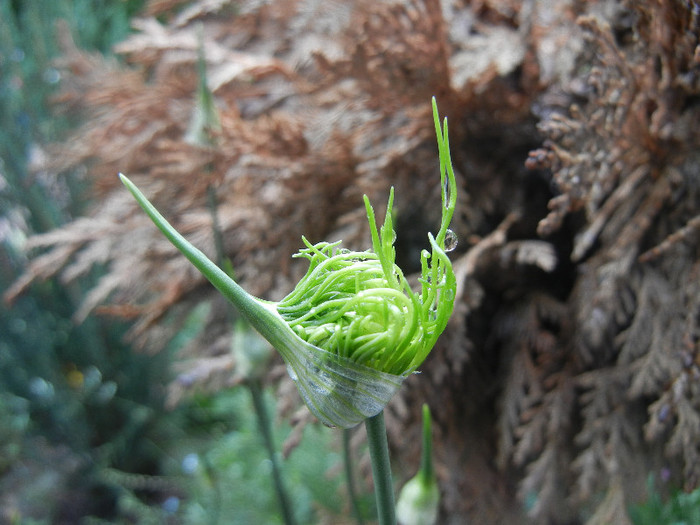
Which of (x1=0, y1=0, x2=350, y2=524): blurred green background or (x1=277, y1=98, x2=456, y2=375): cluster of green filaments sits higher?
(x1=277, y1=98, x2=456, y2=375): cluster of green filaments

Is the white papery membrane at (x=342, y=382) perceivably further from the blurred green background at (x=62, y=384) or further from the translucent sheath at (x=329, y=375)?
the blurred green background at (x=62, y=384)

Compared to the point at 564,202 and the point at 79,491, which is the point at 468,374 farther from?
the point at 79,491

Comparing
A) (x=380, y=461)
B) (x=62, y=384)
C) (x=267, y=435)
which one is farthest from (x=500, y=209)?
(x=62, y=384)

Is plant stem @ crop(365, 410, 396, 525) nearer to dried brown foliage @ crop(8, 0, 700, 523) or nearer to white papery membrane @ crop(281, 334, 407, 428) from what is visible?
white papery membrane @ crop(281, 334, 407, 428)

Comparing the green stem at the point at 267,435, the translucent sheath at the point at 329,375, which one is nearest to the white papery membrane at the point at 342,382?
the translucent sheath at the point at 329,375

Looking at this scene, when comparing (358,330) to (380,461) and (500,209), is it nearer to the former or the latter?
(380,461)

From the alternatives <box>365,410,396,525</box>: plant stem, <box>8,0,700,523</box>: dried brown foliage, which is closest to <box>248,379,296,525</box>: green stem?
<box>8,0,700,523</box>: dried brown foliage

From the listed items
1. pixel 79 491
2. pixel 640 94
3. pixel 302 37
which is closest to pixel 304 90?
pixel 302 37
